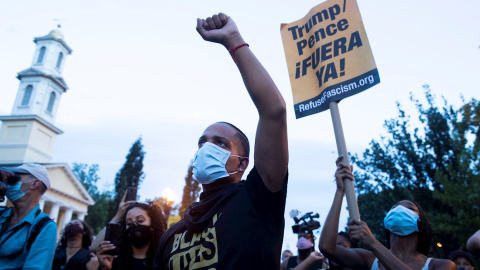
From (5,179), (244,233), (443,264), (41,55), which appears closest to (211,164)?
(244,233)

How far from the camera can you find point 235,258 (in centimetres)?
200

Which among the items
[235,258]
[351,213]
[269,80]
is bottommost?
[235,258]

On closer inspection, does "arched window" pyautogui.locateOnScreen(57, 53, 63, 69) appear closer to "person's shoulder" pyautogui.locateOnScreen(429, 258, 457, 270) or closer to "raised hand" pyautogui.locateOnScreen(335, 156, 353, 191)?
"raised hand" pyautogui.locateOnScreen(335, 156, 353, 191)

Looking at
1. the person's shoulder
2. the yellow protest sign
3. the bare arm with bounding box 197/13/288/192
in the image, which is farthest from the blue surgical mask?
the person's shoulder

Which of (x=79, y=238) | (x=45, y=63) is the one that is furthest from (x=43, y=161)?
(x=79, y=238)

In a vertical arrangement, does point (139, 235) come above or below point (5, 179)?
below

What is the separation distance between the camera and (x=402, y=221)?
139 inches

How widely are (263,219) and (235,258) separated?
0.80 feet

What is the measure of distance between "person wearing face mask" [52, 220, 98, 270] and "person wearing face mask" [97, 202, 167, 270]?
1.07 meters

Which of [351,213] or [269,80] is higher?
[269,80]

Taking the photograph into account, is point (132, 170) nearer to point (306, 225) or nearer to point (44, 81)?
point (44, 81)

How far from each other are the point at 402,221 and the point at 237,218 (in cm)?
205

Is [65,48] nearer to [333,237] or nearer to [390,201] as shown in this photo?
[390,201]

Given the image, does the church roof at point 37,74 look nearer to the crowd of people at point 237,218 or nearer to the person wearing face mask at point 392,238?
the crowd of people at point 237,218
